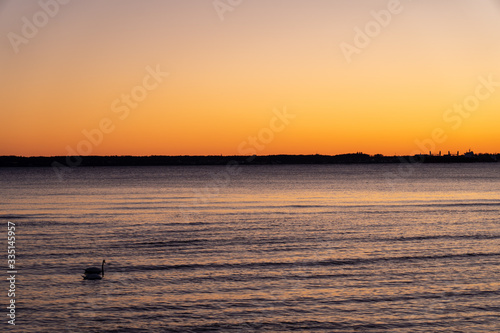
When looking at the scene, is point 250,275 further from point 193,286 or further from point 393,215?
point 393,215

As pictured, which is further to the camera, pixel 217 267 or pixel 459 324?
pixel 217 267

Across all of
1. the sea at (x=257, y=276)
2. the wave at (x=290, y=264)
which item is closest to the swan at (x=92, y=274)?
the sea at (x=257, y=276)

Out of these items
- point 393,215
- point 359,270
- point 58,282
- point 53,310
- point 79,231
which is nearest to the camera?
point 53,310

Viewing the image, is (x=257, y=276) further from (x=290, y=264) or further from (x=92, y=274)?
(x=92, y=274)

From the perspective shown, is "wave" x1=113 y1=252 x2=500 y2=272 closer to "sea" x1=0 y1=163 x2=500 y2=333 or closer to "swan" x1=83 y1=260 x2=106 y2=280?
"sea" x1=0 y1=163 x2=500 y2=333

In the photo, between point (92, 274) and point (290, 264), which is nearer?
point (92, 274)

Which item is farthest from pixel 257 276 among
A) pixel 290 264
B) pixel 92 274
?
pixel 92 274

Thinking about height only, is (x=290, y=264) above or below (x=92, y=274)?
below

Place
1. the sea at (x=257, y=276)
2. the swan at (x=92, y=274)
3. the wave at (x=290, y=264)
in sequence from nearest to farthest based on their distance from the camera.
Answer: the sea at (x=257, y=276) → the swan at (x=92, y=274) → the wave at (x=290, y=264)

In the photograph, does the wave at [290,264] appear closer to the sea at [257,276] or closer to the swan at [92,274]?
the sea at [257,276]

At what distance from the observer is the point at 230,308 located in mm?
20578

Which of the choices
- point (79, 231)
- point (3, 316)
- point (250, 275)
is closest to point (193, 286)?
point (250, 275)

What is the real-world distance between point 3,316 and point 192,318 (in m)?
6.72

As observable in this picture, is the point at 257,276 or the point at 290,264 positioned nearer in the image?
the point at 257,276
